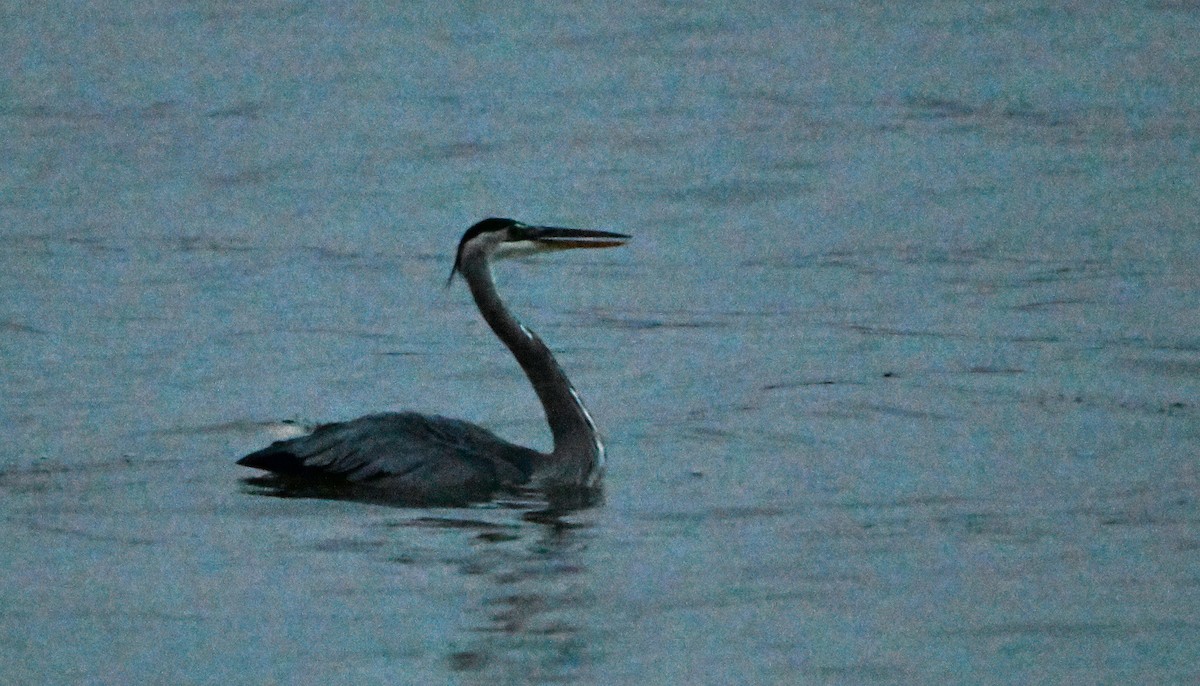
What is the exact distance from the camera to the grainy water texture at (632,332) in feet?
28.6

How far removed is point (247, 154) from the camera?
66.2 feet

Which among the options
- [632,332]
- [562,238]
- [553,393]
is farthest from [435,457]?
[632,332]

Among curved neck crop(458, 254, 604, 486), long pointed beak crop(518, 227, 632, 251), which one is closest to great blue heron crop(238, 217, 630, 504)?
curved neck crop(458, 254, 604, 486)

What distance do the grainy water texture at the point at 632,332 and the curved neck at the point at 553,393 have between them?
0.22 metres

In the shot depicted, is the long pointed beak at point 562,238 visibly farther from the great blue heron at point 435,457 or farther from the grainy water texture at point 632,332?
the grainy water texture at point 632,332

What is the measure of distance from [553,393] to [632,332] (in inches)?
125

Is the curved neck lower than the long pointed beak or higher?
lower

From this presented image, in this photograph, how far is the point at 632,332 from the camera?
14562 mm

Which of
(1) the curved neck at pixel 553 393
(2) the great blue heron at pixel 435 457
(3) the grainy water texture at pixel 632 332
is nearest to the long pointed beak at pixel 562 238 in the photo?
(1) the curved neck at pixel 553 393

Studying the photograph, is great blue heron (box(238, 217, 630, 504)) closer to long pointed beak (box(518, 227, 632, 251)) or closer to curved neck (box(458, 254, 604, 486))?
curved neck (box(458, 254, 604, 486))

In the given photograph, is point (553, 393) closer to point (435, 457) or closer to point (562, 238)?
point (562, 238)

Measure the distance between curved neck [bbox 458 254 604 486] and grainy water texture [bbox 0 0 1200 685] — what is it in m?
0.22

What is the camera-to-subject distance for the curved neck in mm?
10984

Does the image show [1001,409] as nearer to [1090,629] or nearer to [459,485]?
[459,485]
